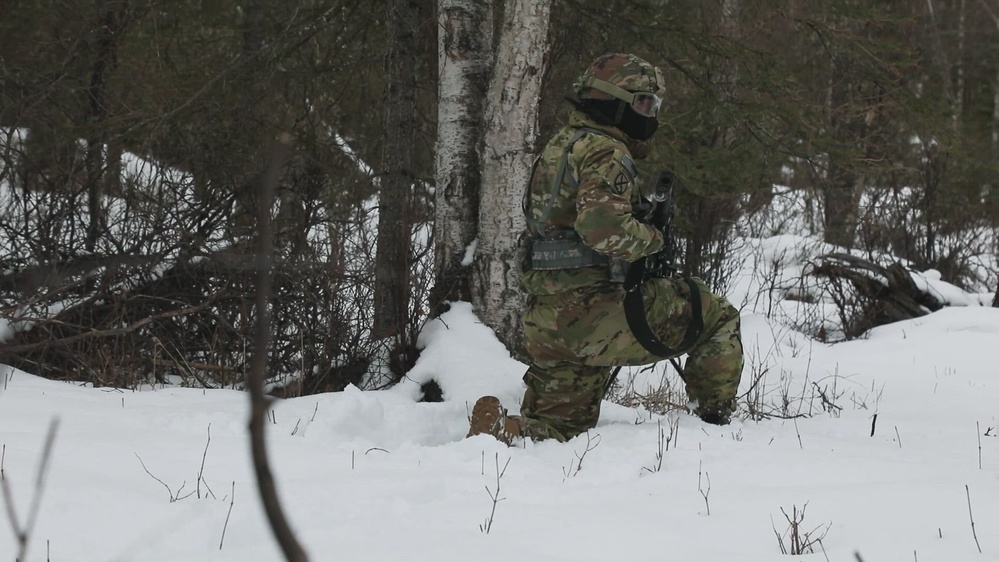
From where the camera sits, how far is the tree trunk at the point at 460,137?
4.78 meters

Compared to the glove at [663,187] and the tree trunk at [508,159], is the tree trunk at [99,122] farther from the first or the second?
the glove at [663,187]

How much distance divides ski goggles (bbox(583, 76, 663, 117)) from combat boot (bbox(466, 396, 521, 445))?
4.46ft

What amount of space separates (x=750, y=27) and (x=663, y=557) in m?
7.43

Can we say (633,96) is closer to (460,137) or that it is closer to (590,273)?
(590,273)

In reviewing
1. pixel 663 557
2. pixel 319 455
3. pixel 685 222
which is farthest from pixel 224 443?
pixel 685 222

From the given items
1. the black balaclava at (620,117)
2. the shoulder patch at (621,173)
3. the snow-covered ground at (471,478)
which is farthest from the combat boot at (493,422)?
the black balaclava at (620,117)

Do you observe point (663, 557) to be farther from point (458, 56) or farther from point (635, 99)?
point (458, 56)

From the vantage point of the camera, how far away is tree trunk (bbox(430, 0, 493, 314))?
4781 millimetres

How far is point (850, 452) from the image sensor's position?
3.62m

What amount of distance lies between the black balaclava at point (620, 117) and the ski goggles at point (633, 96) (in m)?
0.02

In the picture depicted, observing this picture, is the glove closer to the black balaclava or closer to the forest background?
the black balaclava

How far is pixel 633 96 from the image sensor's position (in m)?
3.71

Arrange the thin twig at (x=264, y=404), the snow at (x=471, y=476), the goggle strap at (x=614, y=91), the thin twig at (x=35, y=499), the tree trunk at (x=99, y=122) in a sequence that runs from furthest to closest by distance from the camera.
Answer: the tree trunk at (x=99, y=122)
the goggle strap at (x=614, y=91)
the snow at (x=471, y=476)
the thin twig at (x=35, y=499)
the thin twig at (x=264, y=404)

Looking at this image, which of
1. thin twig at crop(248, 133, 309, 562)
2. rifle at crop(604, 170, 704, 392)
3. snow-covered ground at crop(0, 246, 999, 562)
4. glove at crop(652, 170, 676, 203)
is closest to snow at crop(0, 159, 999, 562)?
snow-covered ground at crop(0, 246, 999, 562)
